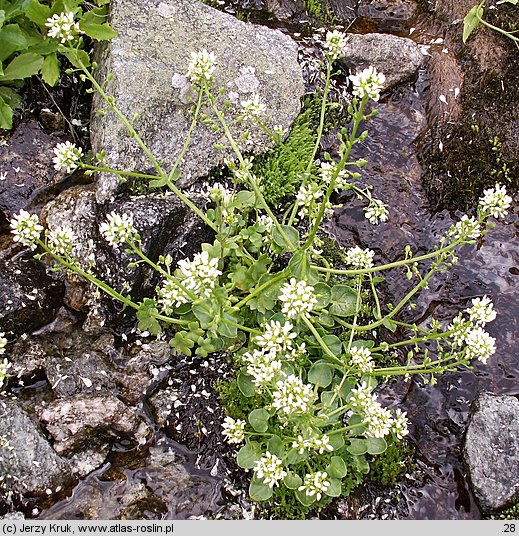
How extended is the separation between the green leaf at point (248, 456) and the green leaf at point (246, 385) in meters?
0.32

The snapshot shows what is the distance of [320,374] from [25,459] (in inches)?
73.8

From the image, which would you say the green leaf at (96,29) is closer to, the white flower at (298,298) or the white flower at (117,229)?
the white flower at (117,229)

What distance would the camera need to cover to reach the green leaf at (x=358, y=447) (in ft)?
12.3

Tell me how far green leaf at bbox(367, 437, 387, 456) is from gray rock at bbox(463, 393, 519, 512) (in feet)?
2.39

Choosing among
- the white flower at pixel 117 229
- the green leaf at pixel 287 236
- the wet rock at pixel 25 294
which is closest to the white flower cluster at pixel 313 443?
the green leaf at pixel 287 236

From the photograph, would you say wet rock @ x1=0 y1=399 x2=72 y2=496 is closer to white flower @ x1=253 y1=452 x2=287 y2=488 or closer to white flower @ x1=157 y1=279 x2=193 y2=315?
white flower @ x1=157 y1=279 x2=193 y2=315

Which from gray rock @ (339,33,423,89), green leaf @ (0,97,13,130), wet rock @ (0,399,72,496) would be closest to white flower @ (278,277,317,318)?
wet rock @ (0,399,72,496)

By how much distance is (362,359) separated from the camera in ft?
12.1

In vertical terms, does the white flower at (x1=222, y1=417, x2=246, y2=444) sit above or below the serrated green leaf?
above

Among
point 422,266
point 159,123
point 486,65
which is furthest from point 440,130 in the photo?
point 159,123

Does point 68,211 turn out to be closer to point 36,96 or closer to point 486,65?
point 36,96

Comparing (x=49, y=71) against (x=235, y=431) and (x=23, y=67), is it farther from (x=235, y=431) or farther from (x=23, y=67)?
(x=235, y=431)

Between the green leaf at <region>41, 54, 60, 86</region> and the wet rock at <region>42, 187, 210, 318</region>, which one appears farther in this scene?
the green leaf at <region>41, 54, 60, 86</region>

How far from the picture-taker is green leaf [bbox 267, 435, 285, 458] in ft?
12.0
